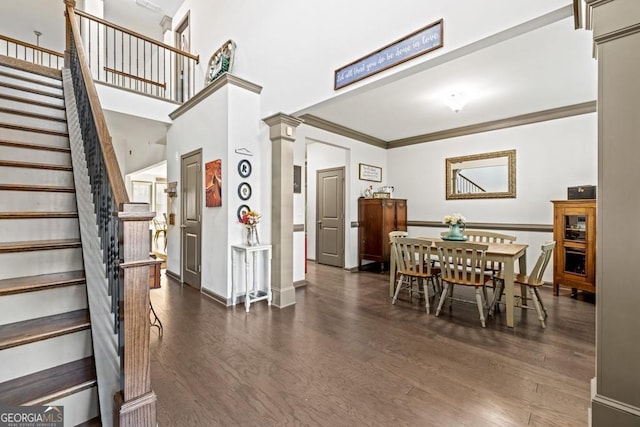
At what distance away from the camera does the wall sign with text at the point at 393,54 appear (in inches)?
83.6

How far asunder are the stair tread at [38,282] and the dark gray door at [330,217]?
4484 millimetres

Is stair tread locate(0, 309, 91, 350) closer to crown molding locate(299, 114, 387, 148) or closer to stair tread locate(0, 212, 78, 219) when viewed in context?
stair tread locate(0, 212, 78, 219)

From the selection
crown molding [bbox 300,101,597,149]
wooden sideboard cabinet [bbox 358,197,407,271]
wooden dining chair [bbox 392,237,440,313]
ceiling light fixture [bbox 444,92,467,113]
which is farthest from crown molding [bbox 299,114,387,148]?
wooden dining chair [bbox 392,237,440,313]

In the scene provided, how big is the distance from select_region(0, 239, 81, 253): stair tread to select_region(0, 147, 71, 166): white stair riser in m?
0.84

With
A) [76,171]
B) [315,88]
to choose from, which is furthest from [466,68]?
[76,171]

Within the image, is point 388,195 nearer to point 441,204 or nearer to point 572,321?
point 441,204

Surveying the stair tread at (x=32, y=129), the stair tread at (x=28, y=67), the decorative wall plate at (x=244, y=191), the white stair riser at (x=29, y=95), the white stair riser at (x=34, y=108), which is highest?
the stair tread at (x=28, y=67)

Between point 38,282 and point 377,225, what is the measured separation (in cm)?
475

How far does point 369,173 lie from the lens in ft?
19.8

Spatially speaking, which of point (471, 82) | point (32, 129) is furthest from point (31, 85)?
point (471, 82)

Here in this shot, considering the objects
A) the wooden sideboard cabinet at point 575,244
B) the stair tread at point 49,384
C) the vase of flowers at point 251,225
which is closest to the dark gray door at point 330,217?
the vase of flowers at point 251,225

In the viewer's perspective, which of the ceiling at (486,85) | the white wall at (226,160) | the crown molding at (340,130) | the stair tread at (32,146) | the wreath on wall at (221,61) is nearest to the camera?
the stair tread at (32,146)

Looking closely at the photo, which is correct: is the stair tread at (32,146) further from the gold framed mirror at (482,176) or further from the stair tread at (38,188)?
the gold framed mirror at (482,176)

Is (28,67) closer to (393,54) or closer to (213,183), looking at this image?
(213,183)
